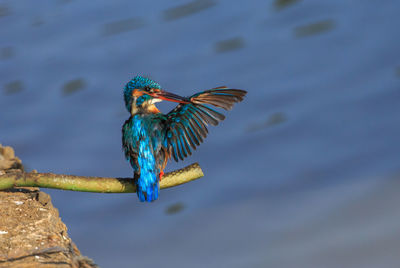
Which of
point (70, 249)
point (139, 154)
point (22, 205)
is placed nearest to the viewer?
point (139, 154)

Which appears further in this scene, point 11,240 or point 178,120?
point 11,240

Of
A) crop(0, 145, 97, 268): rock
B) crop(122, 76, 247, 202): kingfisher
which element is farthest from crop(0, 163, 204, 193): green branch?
crop(0, 145, 97, 268): rock

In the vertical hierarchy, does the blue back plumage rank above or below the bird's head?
below

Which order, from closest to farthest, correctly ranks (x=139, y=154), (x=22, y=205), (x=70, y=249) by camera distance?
1. (x=139, y=154)
2. (x=70, y=249)
3. (x=22, y=205)

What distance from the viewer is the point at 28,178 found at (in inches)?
164

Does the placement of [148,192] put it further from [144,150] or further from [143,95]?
[143,95]

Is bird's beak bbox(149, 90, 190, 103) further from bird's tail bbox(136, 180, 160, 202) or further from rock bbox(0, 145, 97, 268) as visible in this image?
rock bbox(0, 145, 97, 268)

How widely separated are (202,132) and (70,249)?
925 mm

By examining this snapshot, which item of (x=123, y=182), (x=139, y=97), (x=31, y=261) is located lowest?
(x=31, y=261)

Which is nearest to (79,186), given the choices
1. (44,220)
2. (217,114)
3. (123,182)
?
(123,182)

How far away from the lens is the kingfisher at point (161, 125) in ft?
12.5

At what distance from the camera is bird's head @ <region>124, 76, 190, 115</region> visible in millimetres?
3859

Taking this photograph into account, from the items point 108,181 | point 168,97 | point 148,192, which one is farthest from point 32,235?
point 168,97

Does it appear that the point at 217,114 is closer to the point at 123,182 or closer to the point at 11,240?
the point at 123,182
